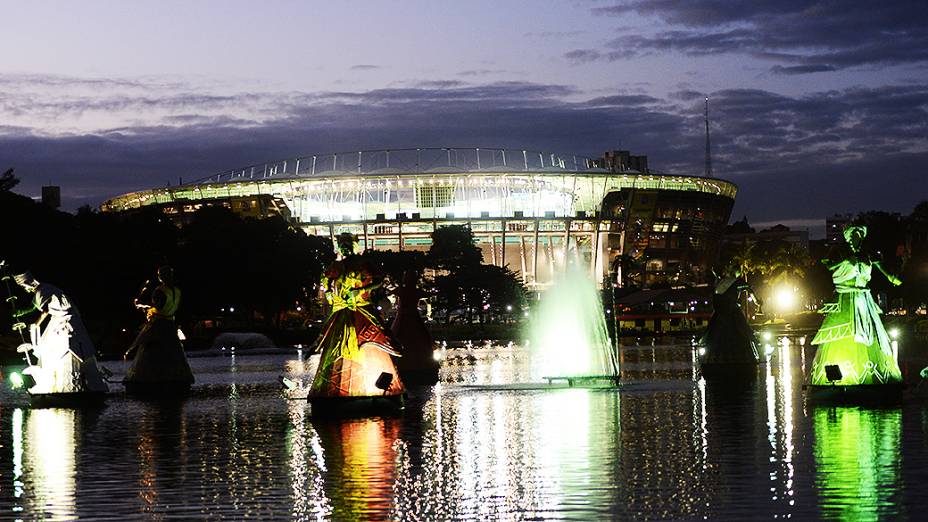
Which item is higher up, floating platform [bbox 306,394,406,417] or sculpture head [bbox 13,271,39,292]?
sculpture head [bbox 13,271,39,292]

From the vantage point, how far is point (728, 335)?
139 ft

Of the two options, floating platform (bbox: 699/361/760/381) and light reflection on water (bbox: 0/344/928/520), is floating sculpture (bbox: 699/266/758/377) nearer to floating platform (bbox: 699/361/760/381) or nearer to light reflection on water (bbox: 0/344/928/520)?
floating platform (bbox: 699/361/760/381)

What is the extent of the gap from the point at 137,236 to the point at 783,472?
78420mm

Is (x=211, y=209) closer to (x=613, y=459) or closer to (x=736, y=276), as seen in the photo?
(x=736, y=276)

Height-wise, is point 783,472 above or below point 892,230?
below

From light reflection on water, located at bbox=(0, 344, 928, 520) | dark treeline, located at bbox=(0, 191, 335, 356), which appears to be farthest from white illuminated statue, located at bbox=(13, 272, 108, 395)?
dark treeline, located at bbox=(0, 191, 335, 356)

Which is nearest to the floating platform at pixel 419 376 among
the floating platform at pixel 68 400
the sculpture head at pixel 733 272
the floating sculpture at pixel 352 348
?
the sculpture head at pixel 733 272

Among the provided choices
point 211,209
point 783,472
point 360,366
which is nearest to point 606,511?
point 783,472

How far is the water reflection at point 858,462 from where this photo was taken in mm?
15242

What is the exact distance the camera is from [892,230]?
482ft

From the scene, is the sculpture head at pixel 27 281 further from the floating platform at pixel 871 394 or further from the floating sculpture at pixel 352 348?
the floating platform at pixel 871 394

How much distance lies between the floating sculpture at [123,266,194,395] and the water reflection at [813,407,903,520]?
16983mm

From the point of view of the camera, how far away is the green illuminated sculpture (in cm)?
2820

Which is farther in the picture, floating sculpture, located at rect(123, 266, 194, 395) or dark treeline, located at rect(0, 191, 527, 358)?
dark treeline, located at rect(0, 191, 527, 358)
